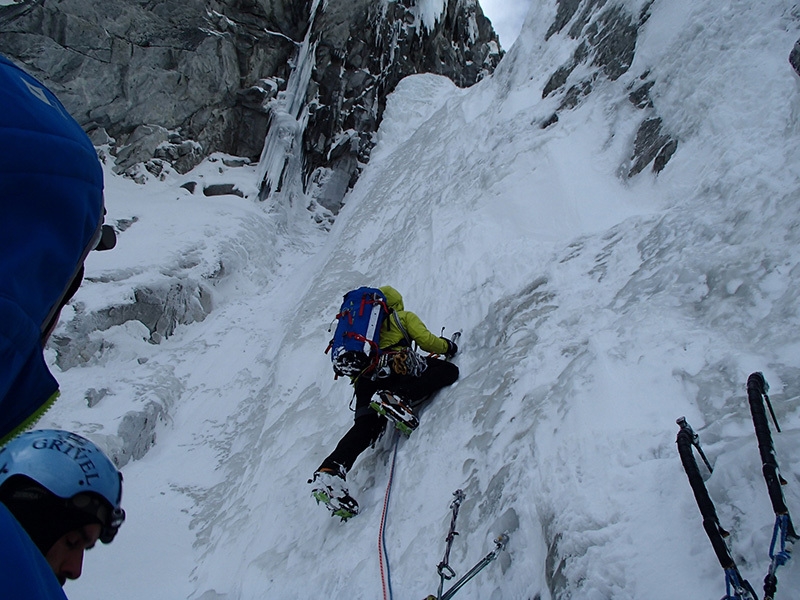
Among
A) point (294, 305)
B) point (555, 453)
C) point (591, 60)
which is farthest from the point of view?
point (294, 305)

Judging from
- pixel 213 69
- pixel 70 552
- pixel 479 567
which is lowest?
pixel 213 69

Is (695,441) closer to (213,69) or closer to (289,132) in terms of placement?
(289,132)

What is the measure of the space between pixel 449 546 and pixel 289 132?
50.2ft

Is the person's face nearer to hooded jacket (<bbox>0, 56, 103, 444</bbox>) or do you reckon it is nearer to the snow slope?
hooded jacket (<bbox>0, 56, 103, 444</bbox>)

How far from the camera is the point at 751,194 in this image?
296 centimetres

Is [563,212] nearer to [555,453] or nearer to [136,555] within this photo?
[555,453]

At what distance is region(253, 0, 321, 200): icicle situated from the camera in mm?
15055

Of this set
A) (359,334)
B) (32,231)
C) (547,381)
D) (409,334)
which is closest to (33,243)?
(32,231)

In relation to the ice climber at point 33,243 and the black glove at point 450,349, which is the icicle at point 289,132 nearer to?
the black glove at point 450,349

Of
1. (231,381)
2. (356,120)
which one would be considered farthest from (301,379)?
(356,120)

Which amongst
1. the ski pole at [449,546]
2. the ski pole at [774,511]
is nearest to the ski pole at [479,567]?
the ski pole at [449,546]

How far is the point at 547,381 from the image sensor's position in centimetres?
295

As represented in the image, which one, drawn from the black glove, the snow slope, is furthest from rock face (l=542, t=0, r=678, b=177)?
the black glove

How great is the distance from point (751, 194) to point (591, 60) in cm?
404
